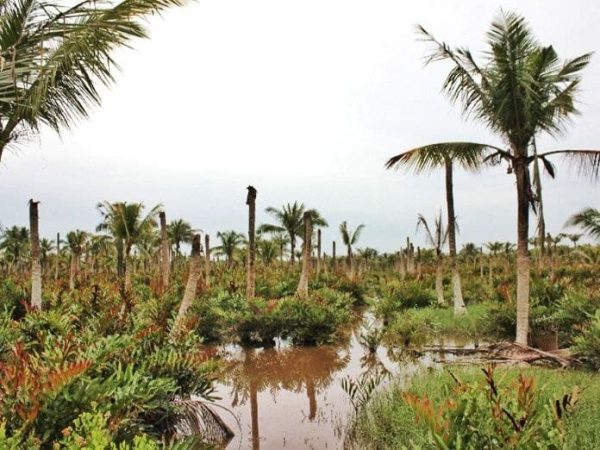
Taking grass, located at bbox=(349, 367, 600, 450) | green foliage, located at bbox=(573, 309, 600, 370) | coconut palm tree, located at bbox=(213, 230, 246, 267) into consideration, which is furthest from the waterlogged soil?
coconut palm tree, located at bbox=(213, 230, 246, 267)

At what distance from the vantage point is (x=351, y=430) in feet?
19.7

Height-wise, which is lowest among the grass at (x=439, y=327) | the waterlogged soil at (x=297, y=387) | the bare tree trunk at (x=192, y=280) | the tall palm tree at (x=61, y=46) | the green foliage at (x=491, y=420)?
the waterlogged soil at (x=297, y=387)

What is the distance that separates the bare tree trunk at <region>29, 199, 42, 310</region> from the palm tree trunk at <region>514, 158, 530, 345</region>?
35.1 feet

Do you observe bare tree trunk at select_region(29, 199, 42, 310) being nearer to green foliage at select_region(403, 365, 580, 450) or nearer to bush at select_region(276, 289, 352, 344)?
bush at select_region(276, 289, 352, 344)

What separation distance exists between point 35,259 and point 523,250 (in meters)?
11.4

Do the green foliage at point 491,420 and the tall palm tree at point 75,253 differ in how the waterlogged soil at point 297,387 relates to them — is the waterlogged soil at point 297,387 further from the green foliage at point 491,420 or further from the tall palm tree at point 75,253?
the tall palm tree at point 75,253

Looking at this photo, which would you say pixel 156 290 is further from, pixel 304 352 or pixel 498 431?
pixel 498 431

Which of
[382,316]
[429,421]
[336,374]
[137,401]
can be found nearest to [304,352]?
[336,374]

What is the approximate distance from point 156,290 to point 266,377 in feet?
10.6

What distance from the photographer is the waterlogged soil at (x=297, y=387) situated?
6363mm

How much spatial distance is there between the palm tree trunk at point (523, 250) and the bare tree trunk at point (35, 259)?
10684 mm

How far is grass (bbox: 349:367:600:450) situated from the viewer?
15.0 feet

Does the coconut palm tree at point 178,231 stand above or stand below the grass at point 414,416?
above

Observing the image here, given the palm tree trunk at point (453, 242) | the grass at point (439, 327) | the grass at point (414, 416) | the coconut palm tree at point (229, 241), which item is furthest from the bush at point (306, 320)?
the coconut palm tree at point (229, 241)
